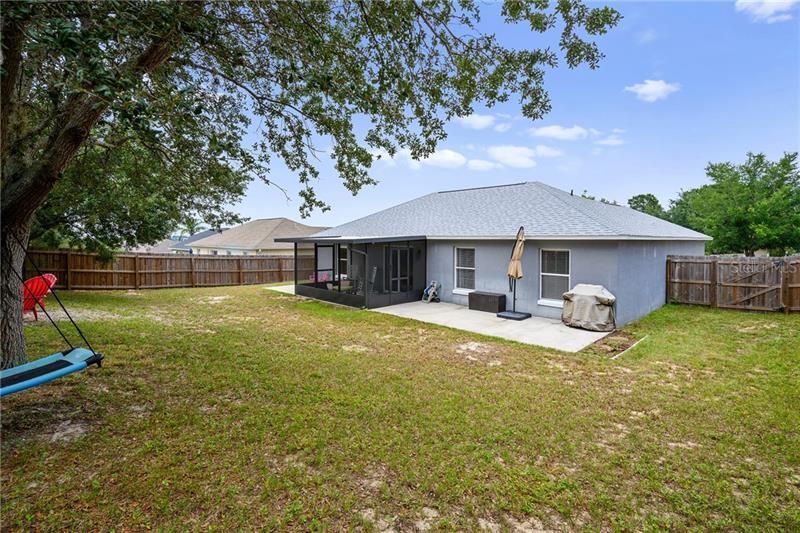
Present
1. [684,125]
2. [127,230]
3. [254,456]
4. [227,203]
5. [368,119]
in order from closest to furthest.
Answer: [254,456]
[368,119]
[227,203]
[127,230]
[684,125]

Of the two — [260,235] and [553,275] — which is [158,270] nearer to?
[260,235]

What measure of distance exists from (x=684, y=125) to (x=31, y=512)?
20.2m

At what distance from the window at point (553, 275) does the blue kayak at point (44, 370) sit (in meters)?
9.76

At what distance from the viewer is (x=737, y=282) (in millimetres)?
11094

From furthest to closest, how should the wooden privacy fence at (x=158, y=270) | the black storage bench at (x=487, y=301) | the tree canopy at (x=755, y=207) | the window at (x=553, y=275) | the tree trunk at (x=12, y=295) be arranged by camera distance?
the tree canopy at (x=755, y=207)
the wooden privacy fence at (x=158, y=270)
the black storage bench at (x=487, y=301)
the window at (x=553, y=275)
the tree trunk at (x=12, y=295)

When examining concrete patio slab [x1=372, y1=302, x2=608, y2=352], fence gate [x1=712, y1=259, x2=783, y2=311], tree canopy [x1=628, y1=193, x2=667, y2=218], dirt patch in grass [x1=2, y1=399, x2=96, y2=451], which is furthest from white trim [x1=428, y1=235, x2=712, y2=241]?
Result: tree canopy [x1=628, y1=193, x2=667, y2=218]

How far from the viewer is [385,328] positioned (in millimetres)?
9070

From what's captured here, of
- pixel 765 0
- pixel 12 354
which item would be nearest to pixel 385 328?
pixel 12 354

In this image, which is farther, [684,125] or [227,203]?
[684,125]

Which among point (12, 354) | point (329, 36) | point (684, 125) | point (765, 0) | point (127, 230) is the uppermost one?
point (684, 125)

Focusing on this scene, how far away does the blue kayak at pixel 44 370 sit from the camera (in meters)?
3.19

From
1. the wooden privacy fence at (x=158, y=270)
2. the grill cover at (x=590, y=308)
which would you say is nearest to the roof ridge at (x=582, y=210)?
the grill cover at (x=590, y=308)

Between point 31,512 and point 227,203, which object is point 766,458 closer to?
point 31,512

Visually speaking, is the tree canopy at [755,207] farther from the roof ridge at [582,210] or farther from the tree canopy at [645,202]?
the tree canopy at [645,202]
